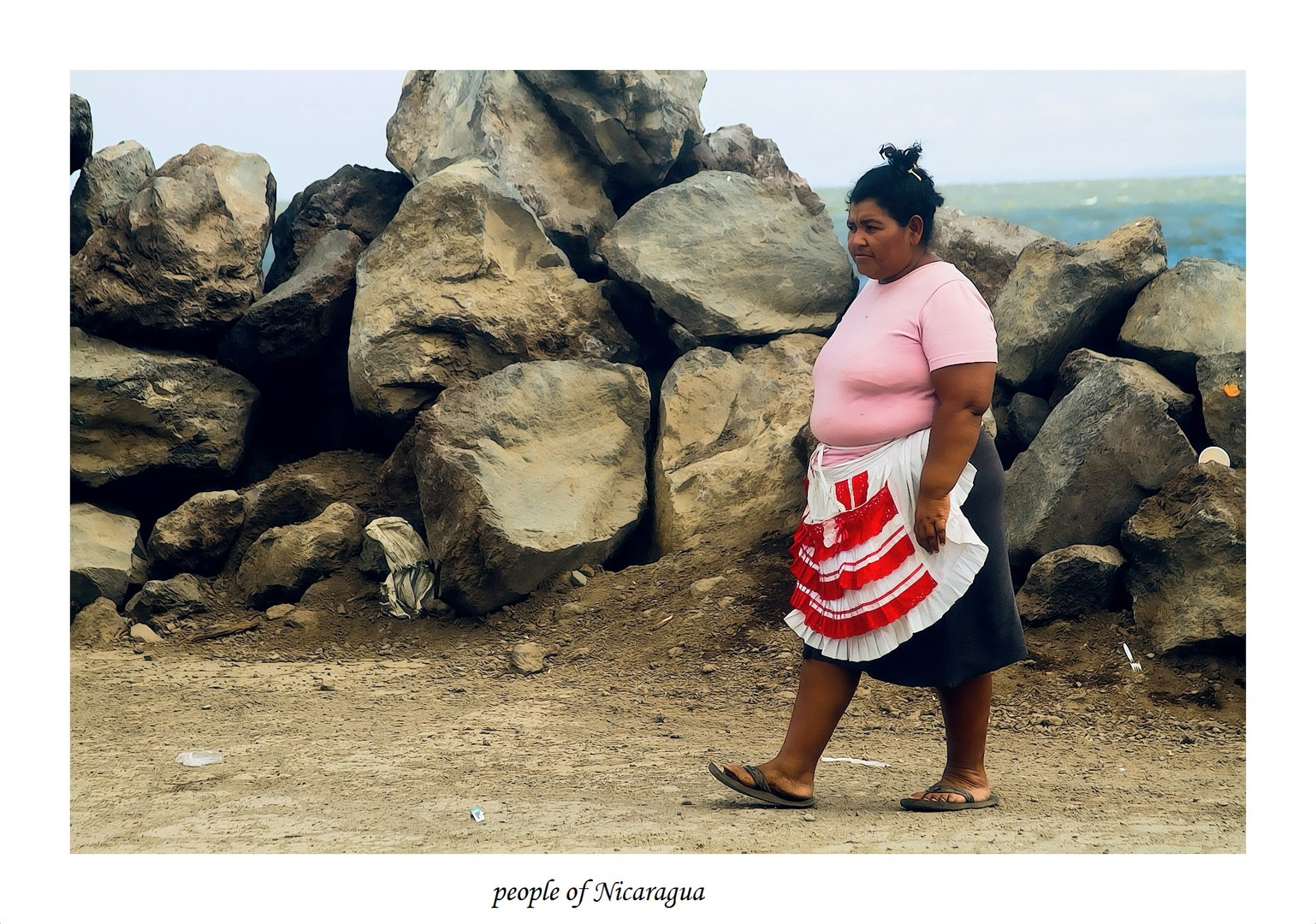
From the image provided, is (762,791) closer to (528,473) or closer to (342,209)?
(528,473)

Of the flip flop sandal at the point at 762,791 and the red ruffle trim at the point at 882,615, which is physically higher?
the red ruffle trim at the point at 882,615

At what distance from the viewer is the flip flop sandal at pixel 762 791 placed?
122 inches

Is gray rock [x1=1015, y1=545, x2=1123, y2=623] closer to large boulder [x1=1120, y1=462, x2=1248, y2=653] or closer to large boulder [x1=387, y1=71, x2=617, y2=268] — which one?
large boulder [x1=1120, y1=462, x2=1248, y2=653]

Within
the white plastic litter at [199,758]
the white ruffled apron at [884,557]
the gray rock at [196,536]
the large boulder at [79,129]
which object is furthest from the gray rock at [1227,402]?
the large boulder at [79,129]

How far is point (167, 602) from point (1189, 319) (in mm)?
4726

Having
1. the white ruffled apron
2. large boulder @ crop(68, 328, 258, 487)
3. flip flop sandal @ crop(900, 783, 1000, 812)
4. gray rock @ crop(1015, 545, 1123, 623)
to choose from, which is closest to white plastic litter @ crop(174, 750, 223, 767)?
the white ruffled apron

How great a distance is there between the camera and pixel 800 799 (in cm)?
310

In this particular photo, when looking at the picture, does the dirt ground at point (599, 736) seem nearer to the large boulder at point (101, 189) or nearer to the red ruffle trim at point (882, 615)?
the red ruffle trim at point (882, 615)

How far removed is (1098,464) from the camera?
15.7ft

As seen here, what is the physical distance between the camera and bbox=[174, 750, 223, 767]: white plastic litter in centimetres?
379

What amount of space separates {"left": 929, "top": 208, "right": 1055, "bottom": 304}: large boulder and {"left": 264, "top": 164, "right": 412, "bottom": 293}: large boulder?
2926mm

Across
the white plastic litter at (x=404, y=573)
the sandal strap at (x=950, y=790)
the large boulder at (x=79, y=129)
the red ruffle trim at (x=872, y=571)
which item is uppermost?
the large boulder at (x=79, y=129)

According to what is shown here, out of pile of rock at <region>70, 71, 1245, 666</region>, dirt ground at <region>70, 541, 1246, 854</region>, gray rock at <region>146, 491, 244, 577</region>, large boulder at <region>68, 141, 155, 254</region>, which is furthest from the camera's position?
large boulder at <region>68, 141, 155, 254</region>

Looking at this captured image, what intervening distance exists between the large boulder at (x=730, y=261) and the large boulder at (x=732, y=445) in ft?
0.48
